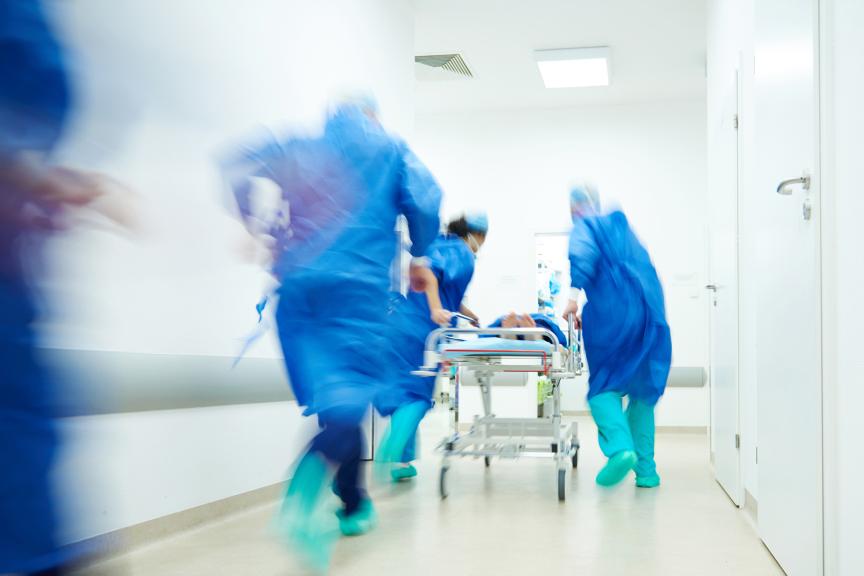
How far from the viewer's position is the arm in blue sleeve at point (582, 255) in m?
3.97


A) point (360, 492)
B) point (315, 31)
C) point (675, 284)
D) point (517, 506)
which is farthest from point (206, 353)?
point (675, 284)

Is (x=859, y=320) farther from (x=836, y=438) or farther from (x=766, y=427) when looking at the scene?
(x=766, y=427)

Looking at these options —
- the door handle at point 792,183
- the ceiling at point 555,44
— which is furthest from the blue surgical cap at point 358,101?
the ceiling at point 555,44

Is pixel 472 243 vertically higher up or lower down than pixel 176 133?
lower down

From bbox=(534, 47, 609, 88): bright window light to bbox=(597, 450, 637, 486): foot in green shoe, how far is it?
3882 millimetres

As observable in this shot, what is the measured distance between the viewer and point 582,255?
3967 mm

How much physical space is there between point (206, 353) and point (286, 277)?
2.95 ft

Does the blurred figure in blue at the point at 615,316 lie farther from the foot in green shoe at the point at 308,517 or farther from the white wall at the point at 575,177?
the white wall at the point at 575,177

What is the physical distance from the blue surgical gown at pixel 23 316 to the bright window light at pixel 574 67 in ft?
19.5

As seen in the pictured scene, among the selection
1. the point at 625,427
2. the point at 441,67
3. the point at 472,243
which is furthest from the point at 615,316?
the point at 441,67

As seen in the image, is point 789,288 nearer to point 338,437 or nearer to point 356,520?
point 338,437

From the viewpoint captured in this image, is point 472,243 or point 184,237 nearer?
point 184,237

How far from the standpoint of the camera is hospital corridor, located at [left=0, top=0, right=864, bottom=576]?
126 centimetres

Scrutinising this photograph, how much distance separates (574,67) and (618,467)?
163 inches
